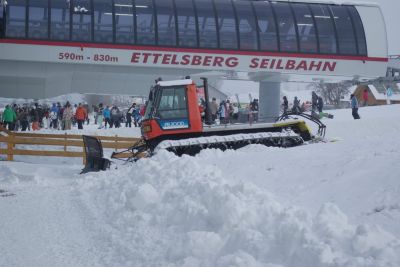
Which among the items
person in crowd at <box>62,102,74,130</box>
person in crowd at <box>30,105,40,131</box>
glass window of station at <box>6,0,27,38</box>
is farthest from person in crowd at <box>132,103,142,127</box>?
glass window of station at <box>6,0,27,38</box>

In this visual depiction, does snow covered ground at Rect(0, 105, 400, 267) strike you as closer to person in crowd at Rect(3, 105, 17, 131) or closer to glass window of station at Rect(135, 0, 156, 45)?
glass window of station at Rect(135, 0, 156, 45)

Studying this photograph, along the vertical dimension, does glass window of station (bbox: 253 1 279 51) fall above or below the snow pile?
above

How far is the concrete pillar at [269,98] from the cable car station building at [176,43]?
39 mm

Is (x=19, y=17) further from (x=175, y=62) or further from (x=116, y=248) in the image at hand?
(x=116, y=248)

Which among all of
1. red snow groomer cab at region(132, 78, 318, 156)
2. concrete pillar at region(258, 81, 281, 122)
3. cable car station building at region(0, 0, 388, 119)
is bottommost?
red snow groomer cab at region(132, 78, 318, 156)

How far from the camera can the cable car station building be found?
67.3 feet

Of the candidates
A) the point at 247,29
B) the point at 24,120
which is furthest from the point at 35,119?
the point at 247,29

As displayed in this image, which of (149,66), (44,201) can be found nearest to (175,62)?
(149,66)

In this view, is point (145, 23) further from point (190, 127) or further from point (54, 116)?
point (54, 116)

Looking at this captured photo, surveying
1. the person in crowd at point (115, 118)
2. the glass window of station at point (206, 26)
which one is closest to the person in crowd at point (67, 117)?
the person in crowd at point (115, 118)

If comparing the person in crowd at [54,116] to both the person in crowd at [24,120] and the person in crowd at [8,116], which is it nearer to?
the person in crowd at [24,120]

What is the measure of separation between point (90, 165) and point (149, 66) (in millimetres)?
7655

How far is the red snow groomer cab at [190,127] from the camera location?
14.5m

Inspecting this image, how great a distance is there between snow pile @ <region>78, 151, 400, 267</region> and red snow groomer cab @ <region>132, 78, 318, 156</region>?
578 centimetres
